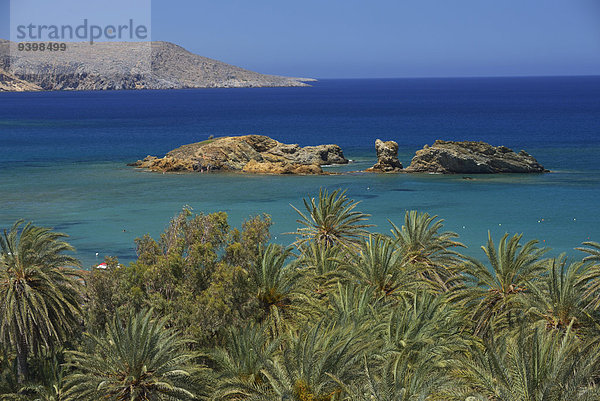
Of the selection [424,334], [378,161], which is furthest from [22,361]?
[378,161]

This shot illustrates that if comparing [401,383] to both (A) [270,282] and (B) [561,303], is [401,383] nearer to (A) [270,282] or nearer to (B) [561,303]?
(B) [561,303]

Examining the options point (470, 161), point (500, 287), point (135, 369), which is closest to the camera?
point (135, 369)

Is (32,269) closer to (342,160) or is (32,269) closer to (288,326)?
(288,326)

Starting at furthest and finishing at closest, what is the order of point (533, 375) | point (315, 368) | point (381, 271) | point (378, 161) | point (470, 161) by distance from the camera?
point (378, 161) < point (470, 161) < point (381, 271) < point (315, 368) < point (533, 375)

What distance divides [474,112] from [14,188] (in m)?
144

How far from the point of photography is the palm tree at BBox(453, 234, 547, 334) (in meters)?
26.4

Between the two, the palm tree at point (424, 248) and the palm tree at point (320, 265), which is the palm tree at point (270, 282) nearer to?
the palm tree at point (320, 265)

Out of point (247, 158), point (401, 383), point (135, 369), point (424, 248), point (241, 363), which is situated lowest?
point (247, 158)

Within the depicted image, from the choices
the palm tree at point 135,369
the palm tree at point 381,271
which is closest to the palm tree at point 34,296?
the palm tree at point 135,369

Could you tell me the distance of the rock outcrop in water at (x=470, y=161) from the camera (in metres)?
86.8

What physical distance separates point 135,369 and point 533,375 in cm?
1074

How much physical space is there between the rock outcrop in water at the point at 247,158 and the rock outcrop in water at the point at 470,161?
11590mm

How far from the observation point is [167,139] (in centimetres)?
12838

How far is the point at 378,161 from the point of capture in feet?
288
